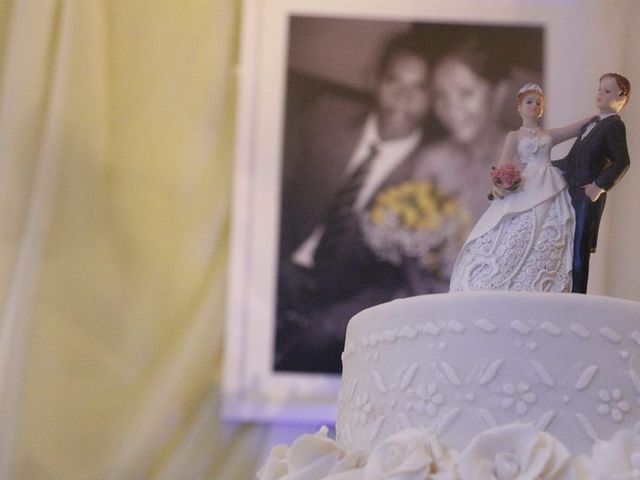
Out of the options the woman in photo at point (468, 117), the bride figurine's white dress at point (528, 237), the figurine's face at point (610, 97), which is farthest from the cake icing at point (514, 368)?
the woman in photo at point (468, 117)

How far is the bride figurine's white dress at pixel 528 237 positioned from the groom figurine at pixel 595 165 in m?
0.02

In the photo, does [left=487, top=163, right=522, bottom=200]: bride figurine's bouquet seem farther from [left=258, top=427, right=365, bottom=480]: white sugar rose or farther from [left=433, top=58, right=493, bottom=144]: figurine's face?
[left=433, top=58, right=493, bottom=144]: figurine's face

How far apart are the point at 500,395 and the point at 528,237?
336mm

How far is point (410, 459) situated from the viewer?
49.9 inches

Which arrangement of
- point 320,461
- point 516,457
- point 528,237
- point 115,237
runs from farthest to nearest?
1. point 115,237
2. point 528,237
3. point 320,461
4. point 516,457

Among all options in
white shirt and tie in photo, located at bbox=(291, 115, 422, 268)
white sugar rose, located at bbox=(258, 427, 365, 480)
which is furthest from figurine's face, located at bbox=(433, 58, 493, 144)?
white sugar rose, located at bbox=(258, 427, 365, 480)

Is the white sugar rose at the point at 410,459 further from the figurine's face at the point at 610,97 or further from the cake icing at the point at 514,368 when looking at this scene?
the figurine's face at the point at 610,97

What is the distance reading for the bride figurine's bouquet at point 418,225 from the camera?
2658 millimetres

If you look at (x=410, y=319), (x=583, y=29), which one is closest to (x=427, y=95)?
(x=583, y=29)

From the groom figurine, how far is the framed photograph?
1057 mm

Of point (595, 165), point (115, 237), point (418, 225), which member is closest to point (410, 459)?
point (595, 165)

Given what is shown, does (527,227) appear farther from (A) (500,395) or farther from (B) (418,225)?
(B) (418,225)

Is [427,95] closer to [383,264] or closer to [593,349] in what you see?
[383,264]

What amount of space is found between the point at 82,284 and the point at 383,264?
848 mm
